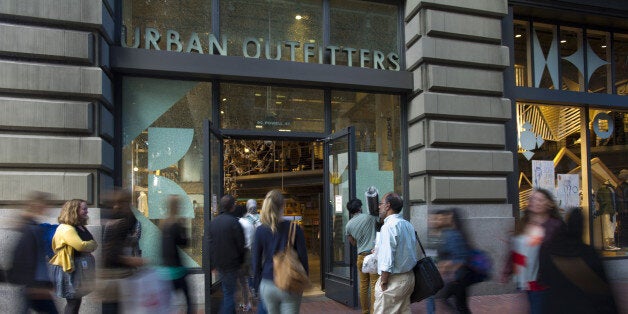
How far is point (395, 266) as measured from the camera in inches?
211

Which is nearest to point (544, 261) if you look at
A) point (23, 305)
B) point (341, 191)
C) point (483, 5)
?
point (23, 305)

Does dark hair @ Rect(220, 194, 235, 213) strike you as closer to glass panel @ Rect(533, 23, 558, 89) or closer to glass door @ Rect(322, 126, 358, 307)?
glass door @ Rect(322, 126, 358, 307)

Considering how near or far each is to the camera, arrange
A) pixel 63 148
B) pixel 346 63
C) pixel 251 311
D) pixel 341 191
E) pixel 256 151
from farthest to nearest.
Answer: pixel 256 151 < pixel 346 63 < pixel 341 191 < pixel 251 311 < pixel 63 148

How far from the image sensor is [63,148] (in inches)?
285

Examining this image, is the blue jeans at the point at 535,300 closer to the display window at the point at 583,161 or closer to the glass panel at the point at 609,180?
the display window at the point at 583,161

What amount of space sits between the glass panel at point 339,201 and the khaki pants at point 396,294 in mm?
3407

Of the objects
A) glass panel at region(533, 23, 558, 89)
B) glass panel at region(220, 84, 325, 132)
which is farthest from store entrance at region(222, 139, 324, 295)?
glass panel at region(533, 23, 558, 89)

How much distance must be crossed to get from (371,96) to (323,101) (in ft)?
3.39

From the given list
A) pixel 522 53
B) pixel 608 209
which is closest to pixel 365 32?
pixel 522 53

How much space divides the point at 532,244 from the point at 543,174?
6.50 metres

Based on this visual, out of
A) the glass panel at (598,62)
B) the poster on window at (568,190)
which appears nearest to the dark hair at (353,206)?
the poster on window at (568,190)

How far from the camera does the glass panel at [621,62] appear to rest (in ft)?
38.6

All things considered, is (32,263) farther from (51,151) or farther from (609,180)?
(609,180)

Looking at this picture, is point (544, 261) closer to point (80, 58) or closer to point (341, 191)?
point (341, 191)
